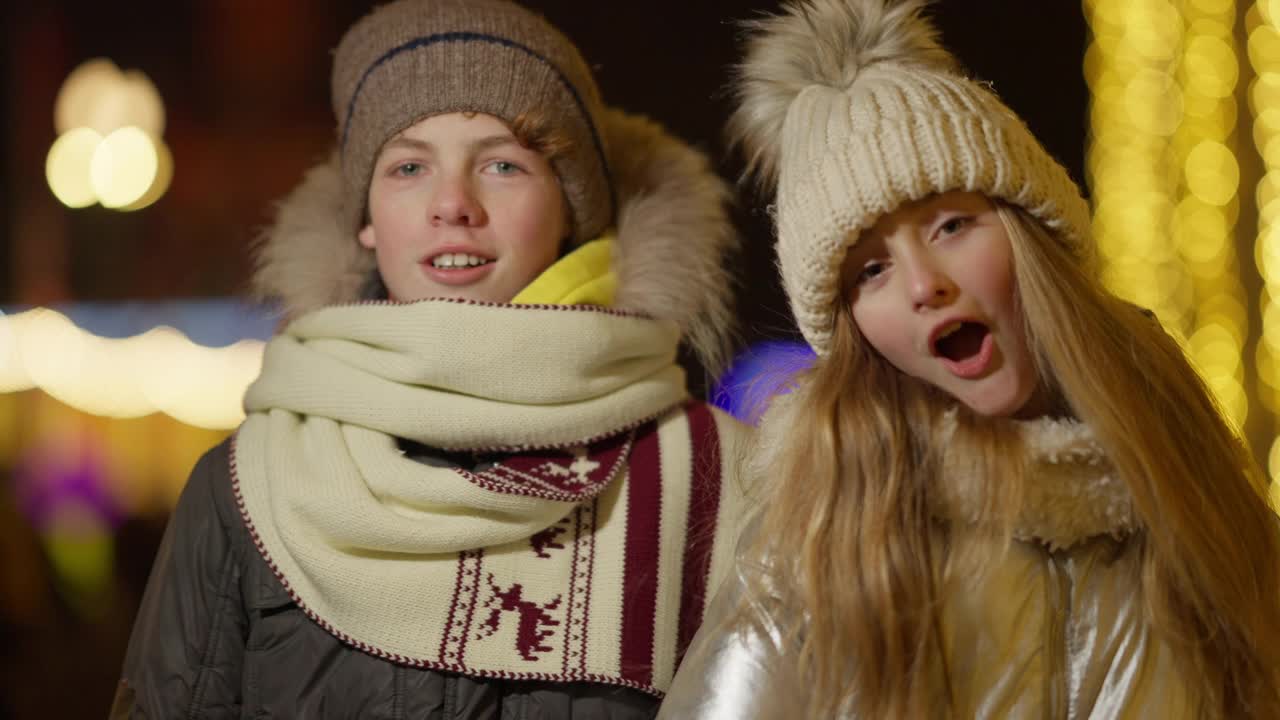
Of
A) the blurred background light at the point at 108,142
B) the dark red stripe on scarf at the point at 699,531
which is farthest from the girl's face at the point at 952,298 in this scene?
the blurred background light at the point at 108,142

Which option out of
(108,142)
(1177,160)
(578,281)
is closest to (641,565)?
(578,281)

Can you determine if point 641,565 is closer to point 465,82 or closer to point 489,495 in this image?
point 489,495

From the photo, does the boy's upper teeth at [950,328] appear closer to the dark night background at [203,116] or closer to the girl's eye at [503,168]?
the girl's eye at [503,168]

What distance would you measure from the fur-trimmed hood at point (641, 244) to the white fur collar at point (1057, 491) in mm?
491

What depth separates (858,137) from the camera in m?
1.04

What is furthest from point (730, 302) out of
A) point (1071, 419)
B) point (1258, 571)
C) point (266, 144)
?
point (266, 144)

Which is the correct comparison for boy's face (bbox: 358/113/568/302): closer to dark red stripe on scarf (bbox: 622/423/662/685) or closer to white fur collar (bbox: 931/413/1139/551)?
dark red stripe on scarf (bbox: 622/423/662/685)

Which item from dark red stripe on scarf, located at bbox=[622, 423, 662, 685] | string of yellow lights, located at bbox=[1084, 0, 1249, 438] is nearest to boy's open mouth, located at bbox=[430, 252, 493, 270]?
dark red stripe on scarf, located at bbox=[622, 423, 662, 685]

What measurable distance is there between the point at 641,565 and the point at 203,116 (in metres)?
2.64

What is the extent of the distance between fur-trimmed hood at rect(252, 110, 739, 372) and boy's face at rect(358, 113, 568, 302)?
140mm

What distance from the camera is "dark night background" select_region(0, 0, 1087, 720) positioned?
2.67 meters

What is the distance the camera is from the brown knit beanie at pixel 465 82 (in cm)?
134

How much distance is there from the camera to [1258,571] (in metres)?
1.06

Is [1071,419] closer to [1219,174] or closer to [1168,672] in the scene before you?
[1168,672]
